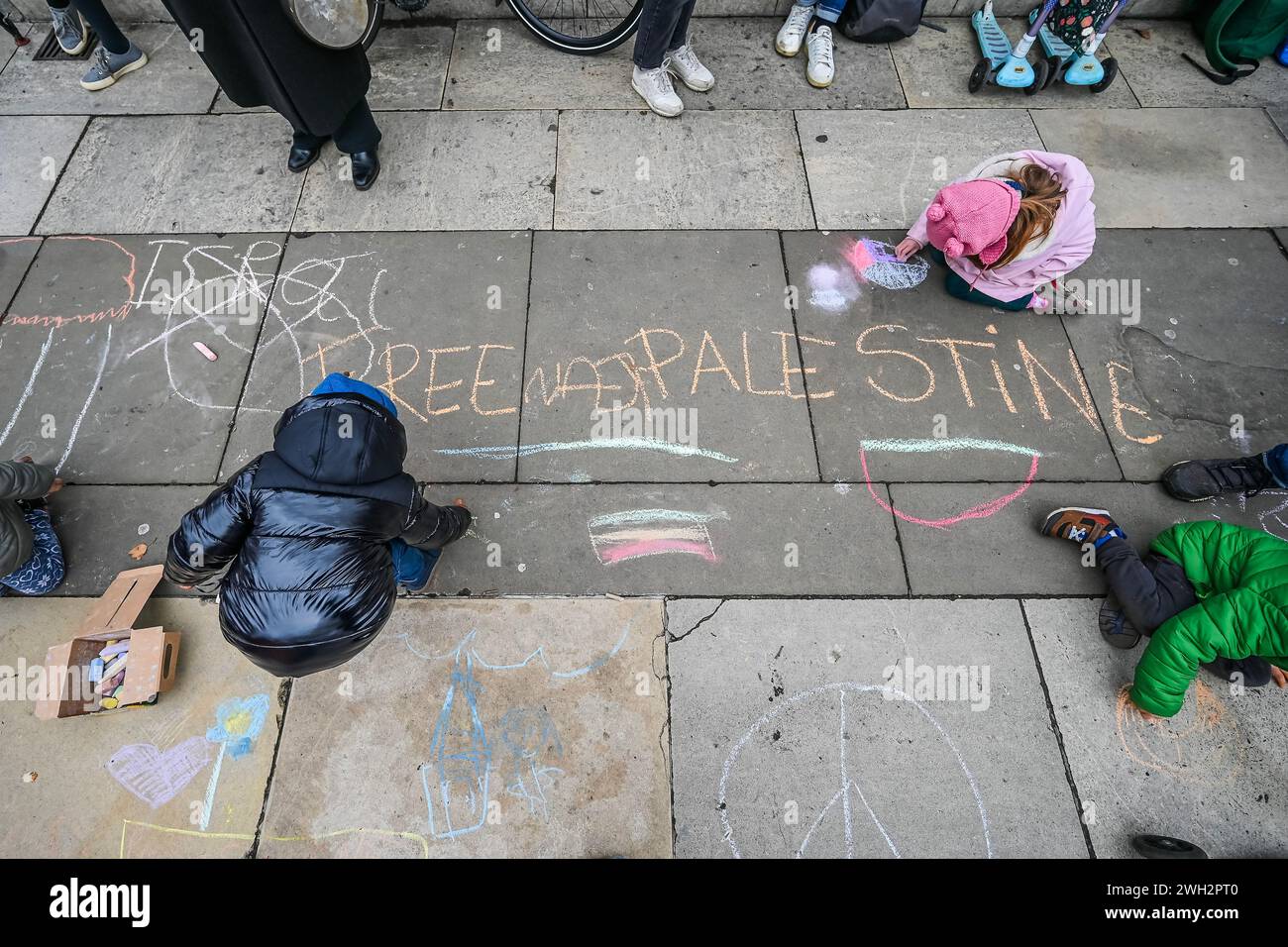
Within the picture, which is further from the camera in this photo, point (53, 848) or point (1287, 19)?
point (1287, 19)

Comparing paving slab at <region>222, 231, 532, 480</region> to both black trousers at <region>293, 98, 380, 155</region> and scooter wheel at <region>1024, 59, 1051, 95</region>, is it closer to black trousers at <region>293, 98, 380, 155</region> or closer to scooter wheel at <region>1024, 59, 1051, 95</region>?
black trousers at <region>293, 98, 380, 155</region>

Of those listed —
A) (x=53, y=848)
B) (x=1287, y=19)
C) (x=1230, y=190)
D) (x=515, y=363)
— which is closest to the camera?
(x=53, y=848)

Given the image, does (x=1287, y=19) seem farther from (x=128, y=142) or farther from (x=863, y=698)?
(x=128, y=142)

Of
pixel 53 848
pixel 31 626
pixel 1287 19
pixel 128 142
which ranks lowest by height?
pixel 1287 19

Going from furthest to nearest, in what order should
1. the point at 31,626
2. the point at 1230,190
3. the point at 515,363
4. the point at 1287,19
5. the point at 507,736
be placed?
1. the point at 1287,19
2. the point at 1230,190
3. the point at 515,363
4. the point at 31,626
5. the point at 507,736

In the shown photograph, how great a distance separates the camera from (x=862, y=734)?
281 cm

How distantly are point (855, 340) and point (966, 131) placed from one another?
6.95ft

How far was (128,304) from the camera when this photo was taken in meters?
3.80

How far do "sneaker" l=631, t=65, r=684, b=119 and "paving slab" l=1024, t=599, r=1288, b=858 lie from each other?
3.92 meters

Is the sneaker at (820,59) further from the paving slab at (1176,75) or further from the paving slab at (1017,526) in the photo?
the paving slab at (1017,526)

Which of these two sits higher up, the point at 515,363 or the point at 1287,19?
the point at 515,363

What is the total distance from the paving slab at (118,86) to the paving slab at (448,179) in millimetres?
1318

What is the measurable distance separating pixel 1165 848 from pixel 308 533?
11.3 feet

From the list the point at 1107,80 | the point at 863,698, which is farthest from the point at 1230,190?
the point at 863,698
